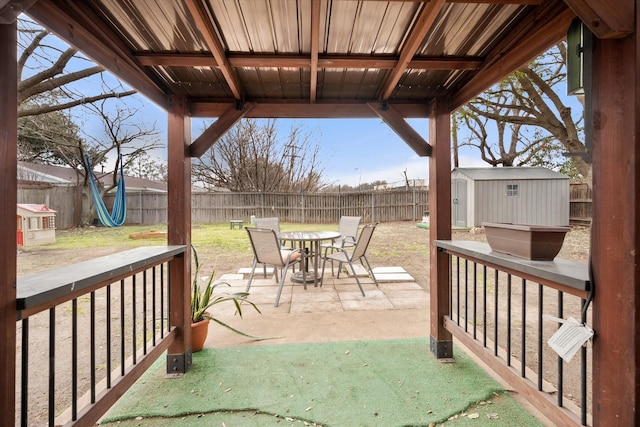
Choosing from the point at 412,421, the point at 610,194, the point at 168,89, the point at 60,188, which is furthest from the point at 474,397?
the point at 60,188

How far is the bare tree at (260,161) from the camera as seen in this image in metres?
12.8

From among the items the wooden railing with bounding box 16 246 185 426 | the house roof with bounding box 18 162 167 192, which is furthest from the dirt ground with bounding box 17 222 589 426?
the house roof with bounding box 18 162 167 192

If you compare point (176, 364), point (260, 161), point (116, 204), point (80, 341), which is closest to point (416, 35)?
point (176, 364)

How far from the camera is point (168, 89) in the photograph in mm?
1974

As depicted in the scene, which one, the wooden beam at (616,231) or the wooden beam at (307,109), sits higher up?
the wooden beam at (307,109)

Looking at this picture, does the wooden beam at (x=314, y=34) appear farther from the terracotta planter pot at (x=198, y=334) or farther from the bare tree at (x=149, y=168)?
the bare tree at (x=149, y=168)

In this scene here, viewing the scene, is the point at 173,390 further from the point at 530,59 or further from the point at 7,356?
the point at 530,59

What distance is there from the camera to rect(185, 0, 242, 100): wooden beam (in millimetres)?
1161

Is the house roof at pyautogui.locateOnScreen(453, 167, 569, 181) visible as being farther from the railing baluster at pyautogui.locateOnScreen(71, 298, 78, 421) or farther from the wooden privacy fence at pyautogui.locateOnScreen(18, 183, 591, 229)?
the railing baluster at pyautogui.locateOnScreen(71, 298, 78, 421)

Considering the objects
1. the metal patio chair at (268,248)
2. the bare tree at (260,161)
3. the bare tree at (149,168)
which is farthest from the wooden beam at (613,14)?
the bare tree at (149,168)

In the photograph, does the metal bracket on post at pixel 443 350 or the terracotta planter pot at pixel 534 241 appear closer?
the terracotta planter pot at pixel 534 241

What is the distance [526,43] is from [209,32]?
1.45m

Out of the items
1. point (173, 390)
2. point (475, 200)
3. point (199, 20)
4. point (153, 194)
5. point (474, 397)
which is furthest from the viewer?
point (153, 194)

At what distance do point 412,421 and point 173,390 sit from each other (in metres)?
1.37
